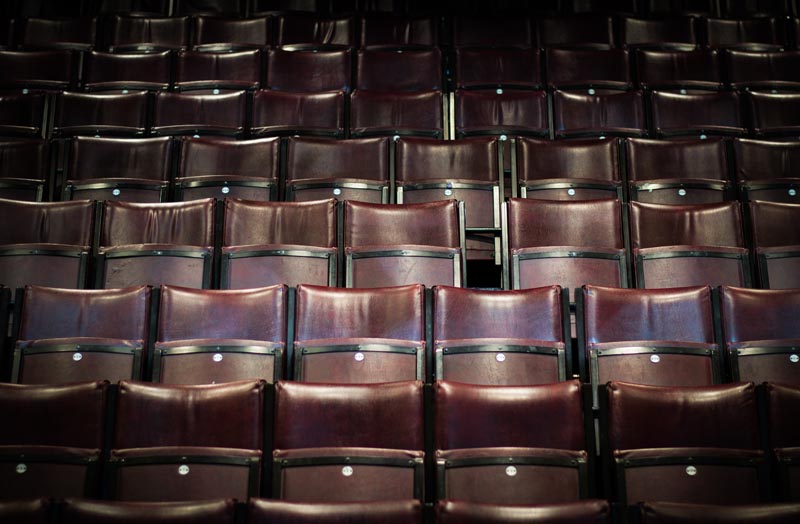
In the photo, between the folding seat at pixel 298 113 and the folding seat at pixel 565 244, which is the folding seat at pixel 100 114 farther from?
the folding seat at pixel 565 244

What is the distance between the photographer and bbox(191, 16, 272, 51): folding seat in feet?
4.51

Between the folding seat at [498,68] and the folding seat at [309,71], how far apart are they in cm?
15

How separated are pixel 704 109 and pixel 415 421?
714 mm

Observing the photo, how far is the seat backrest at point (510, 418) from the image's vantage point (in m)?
0.60

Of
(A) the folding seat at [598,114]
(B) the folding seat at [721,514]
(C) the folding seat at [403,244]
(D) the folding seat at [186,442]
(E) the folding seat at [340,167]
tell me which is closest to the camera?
(B) the folding seat at [721,514]

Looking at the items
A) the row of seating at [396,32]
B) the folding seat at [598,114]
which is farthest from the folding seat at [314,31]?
the folding seat at [598,114]

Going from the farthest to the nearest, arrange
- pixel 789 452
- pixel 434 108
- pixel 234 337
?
1. pixel 434 108
2. pixel 234 337
3. pixel 789 452

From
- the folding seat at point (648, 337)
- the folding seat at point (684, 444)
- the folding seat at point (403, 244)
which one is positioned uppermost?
the folding seat at point (403, 244)

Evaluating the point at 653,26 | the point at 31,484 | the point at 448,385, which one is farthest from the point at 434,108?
the point at 31,484

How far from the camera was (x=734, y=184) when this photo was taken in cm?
101

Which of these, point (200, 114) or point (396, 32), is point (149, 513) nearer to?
point (200, 114)

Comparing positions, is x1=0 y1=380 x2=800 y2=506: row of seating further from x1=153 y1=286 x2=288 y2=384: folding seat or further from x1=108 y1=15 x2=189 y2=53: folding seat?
x1=108 y1=15 x2=189 y2=53: folding seat

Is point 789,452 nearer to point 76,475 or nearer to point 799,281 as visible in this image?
point 799,281

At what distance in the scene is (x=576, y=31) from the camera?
138 centimetres
